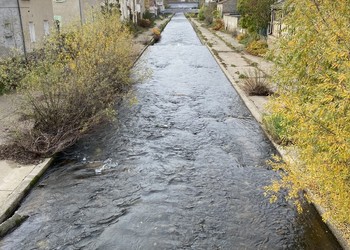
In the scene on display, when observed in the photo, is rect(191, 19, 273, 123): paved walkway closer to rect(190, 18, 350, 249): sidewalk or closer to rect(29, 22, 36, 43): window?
rect(190, 18, 350, 249): sidewalk

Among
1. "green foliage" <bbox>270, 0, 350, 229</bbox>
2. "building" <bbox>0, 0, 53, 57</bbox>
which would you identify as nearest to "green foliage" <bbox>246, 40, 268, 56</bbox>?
"building" <bbox>0, 0, 53, 57</bbox>

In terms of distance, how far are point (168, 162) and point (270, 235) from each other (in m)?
3.39

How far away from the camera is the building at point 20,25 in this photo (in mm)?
14008

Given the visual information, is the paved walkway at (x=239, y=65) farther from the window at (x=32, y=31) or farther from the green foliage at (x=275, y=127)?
the window at (x=32, y=31)

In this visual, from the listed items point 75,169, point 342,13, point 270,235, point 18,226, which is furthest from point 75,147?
point 342,13

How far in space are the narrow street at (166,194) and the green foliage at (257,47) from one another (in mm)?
12697

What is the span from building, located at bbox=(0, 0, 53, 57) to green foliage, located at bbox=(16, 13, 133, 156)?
3064 mm

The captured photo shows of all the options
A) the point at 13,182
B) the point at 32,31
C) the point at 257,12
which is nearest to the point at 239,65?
the point at 257,12

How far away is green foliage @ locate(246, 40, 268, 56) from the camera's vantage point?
24094 millimetres

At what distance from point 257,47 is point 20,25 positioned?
15743 mm

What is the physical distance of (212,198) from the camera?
7215 mm

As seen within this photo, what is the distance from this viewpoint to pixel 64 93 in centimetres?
937

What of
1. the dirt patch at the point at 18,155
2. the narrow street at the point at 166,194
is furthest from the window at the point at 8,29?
the dirt patch at the point at 18,155

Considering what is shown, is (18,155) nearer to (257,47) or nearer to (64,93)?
(64,93)
